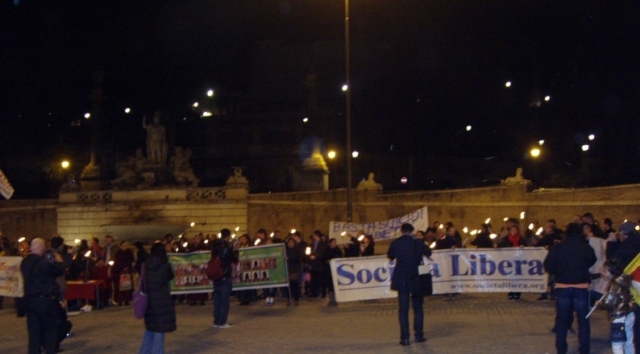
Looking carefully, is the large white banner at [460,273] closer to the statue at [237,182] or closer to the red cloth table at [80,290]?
the red cloth table at [80,290]

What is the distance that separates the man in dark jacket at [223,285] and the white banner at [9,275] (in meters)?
5.38

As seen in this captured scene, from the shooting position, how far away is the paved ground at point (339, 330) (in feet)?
38.9

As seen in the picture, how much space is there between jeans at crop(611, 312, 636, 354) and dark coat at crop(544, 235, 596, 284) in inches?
41.2

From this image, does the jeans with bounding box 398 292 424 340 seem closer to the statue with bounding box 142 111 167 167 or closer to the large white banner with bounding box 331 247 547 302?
the large white banner with bounding box 331 247 547 302

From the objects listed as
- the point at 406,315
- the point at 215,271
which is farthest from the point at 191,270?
the point at 406,315

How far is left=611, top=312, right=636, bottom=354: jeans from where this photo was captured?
9086 mm

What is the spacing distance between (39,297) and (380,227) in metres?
15.1

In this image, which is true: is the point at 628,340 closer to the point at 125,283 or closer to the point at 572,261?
the point at 572,261

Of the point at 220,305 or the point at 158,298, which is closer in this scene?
the point at 158,298

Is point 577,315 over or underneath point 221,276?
underneath

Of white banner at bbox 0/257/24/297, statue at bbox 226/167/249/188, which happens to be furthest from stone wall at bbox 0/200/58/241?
white banner at bbox 0/257/24/297

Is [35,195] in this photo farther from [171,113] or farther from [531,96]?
[531,96]

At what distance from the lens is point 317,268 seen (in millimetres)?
19000

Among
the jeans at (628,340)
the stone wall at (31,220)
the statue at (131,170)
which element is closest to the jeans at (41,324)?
the jeans at (628,340)
